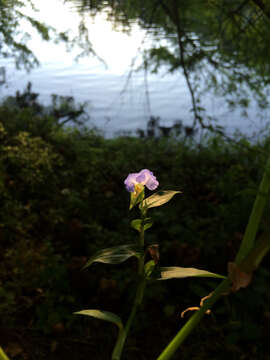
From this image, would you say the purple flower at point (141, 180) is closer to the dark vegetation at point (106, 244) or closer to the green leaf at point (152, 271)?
the green leaf at point (152, 271)

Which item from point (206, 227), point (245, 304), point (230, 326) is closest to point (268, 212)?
point (206, 227)

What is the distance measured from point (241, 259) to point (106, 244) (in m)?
1.45

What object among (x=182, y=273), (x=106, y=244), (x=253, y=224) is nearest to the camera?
(x=182, y=273)

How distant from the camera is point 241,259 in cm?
57

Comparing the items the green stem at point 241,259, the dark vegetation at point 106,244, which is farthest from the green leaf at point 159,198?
the dark vegetation at point 106,244

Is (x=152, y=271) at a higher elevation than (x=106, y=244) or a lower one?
higher

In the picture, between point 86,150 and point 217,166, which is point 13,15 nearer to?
point 86,150

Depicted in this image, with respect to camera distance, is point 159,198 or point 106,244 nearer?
point 159,198

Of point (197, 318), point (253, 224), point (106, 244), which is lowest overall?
point (106, 244)

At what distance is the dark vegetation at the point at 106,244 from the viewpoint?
1.48 meters

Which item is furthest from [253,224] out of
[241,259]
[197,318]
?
[197,318]

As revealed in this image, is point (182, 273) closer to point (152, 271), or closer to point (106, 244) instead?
point (152, 271)

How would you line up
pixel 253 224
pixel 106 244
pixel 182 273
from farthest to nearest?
pixel 106 244, pixel 253 224, pixel 182 273

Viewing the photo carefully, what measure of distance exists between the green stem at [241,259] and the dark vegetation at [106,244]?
587 mm
